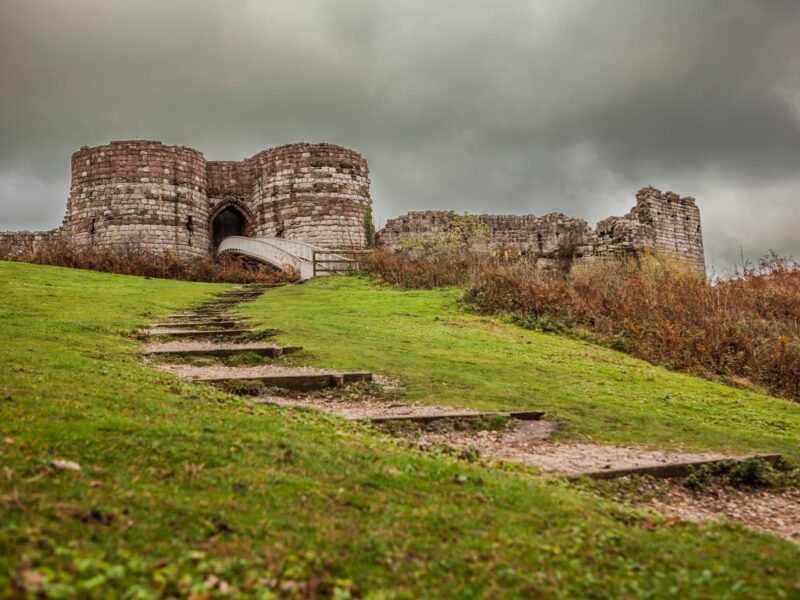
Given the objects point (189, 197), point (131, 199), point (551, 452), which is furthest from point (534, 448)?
point (189, 197)

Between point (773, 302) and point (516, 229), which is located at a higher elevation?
point (516, 229)

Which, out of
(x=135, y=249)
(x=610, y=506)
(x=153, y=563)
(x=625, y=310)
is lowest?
(x=610, y=506)

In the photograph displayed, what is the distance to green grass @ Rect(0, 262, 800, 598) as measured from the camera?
2896 mm

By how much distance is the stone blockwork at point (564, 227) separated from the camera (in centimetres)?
3247

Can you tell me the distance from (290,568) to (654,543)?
222cm

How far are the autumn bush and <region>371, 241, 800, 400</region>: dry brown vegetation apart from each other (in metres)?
0.02

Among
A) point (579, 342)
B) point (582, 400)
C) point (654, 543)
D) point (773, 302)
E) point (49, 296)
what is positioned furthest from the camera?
point (773, 302)

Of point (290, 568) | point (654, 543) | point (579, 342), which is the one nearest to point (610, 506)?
point (654, 543)

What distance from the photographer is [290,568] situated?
117 inches

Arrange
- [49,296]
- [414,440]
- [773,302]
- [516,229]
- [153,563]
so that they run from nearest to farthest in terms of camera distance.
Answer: [153,563], [414,440], [49,296], [773,302], [516,229]

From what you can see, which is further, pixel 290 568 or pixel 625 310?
pixel 625 310

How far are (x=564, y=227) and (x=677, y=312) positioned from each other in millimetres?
20426

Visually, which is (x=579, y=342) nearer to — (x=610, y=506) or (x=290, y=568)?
(x=610, y=506)

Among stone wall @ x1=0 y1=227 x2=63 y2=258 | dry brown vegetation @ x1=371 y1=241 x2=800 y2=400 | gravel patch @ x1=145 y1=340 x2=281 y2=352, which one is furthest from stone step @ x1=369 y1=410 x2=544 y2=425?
stone wall @ x1=0 y1=227 x2=63 y2=258
